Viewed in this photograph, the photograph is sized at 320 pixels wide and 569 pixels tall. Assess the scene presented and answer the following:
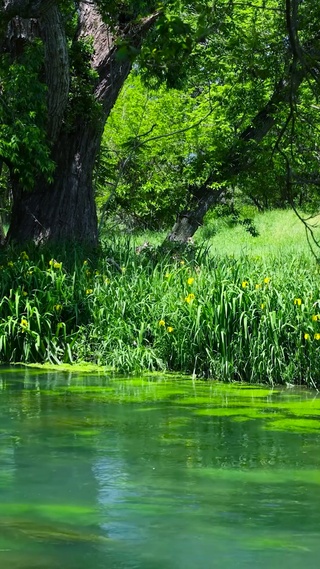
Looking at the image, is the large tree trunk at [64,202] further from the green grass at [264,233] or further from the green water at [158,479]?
the green grass at [264,233]

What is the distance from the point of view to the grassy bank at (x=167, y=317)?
26.1ft

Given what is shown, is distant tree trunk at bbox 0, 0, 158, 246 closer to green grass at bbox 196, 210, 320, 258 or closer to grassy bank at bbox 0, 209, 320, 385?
grassy bank at bbox 0, 209, 320, 385

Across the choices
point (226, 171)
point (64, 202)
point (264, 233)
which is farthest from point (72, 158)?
point (264, 233)

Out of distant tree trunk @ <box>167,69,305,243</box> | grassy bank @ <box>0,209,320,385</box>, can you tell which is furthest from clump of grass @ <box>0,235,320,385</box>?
distant tree trunk @ <box>167,69,305,243</box>

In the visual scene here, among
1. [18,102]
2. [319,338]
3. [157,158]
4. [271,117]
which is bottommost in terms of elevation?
[319,338]

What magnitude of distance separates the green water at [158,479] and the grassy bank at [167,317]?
2.82 feet

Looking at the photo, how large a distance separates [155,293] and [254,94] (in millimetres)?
7792

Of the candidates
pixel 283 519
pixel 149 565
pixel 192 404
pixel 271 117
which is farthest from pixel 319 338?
pixel 271 117

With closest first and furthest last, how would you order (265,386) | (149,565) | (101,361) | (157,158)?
(149,565) < (265,386) < (101,361) < (157,158)

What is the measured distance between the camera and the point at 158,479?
4.52 m

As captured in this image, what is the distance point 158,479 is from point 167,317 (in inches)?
167

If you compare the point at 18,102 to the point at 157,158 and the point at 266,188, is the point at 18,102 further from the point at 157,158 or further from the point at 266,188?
the point at 157,158

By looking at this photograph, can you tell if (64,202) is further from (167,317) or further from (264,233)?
(264,233)

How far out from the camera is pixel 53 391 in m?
7.16
